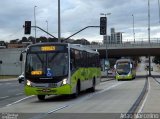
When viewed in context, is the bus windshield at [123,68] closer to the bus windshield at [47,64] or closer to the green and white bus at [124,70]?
the green and white bus at [124,70]

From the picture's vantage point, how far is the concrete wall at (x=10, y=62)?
96838mm

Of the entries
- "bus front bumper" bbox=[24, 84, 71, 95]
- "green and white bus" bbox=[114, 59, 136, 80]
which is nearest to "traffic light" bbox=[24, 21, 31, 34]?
"bus front bumper" bbox=[24, 84, 71, 95]

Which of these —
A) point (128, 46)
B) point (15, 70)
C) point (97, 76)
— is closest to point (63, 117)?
point (97, 76)

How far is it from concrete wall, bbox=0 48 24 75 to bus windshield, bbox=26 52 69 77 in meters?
72.2

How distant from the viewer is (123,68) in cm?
7062

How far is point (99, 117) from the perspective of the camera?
1534 centimetres

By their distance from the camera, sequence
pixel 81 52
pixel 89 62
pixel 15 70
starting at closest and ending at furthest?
pixel 81 52 → pixel 89 62 → pixel 15 70

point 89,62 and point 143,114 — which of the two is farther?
point 89,62

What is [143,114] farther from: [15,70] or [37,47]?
[15,70]

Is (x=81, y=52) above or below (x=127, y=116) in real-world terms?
above

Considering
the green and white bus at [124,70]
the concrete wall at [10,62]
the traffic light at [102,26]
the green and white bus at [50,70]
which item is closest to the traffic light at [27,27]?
the traffic light at [102,26]

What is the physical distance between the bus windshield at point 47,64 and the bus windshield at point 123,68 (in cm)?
4663

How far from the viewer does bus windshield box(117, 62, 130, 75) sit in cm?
7025

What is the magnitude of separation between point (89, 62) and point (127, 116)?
15745 mm
